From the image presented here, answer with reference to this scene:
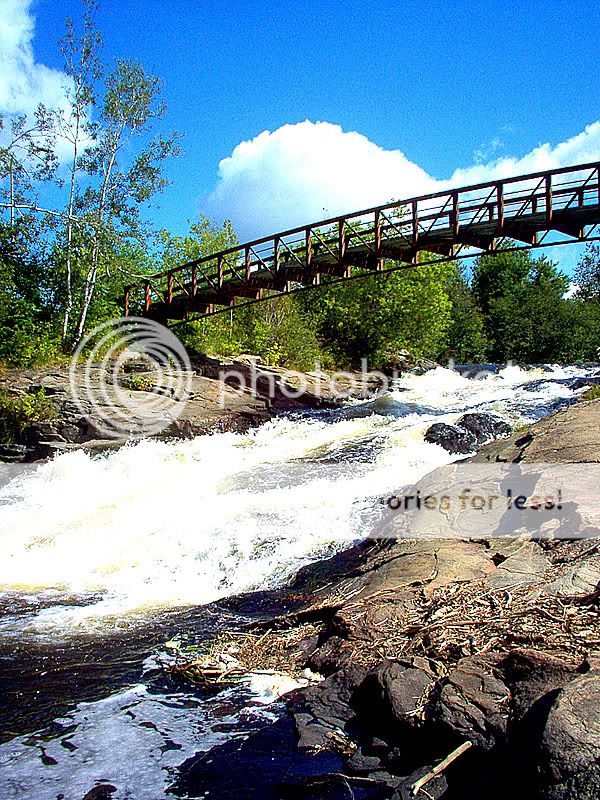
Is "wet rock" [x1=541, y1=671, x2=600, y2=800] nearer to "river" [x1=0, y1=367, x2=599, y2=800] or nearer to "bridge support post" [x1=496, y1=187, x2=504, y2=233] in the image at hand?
"river" [x1=0, y1=367, x2=599, y2=800]

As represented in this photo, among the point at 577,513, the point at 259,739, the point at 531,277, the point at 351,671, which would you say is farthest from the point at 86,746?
the point at 531,277

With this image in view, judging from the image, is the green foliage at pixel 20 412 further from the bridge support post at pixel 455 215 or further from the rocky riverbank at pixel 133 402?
the bridge support post at pixel 455 215

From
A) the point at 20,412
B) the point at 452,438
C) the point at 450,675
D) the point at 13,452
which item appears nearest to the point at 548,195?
the point at 452,438

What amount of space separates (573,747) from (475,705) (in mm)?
805

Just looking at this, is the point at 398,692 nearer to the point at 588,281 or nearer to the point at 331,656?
the point at 331,656

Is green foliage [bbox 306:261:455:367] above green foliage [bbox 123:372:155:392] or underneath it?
above

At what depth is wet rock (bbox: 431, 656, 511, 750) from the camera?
11.2 feet

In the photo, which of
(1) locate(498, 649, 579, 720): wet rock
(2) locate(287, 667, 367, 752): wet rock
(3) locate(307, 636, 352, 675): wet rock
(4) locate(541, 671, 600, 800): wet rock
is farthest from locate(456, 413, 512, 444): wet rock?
(4) locate(541, 671, 600, 800): wet rock

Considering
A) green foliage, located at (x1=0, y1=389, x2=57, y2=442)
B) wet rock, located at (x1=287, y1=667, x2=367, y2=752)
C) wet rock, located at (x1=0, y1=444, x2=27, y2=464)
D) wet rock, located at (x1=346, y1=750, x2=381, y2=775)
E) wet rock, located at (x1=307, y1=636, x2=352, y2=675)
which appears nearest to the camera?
wet rock, located at (x1=346, y1=750, x2=381, y2=775)

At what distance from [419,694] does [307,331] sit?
974 inches

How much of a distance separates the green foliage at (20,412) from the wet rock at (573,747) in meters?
14.3

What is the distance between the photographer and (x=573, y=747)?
9.30 feet

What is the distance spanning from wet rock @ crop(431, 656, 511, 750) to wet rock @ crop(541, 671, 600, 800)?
1.52 feet

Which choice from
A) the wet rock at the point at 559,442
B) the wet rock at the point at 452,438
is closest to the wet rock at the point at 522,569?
the wet rock at the point at 559,442
